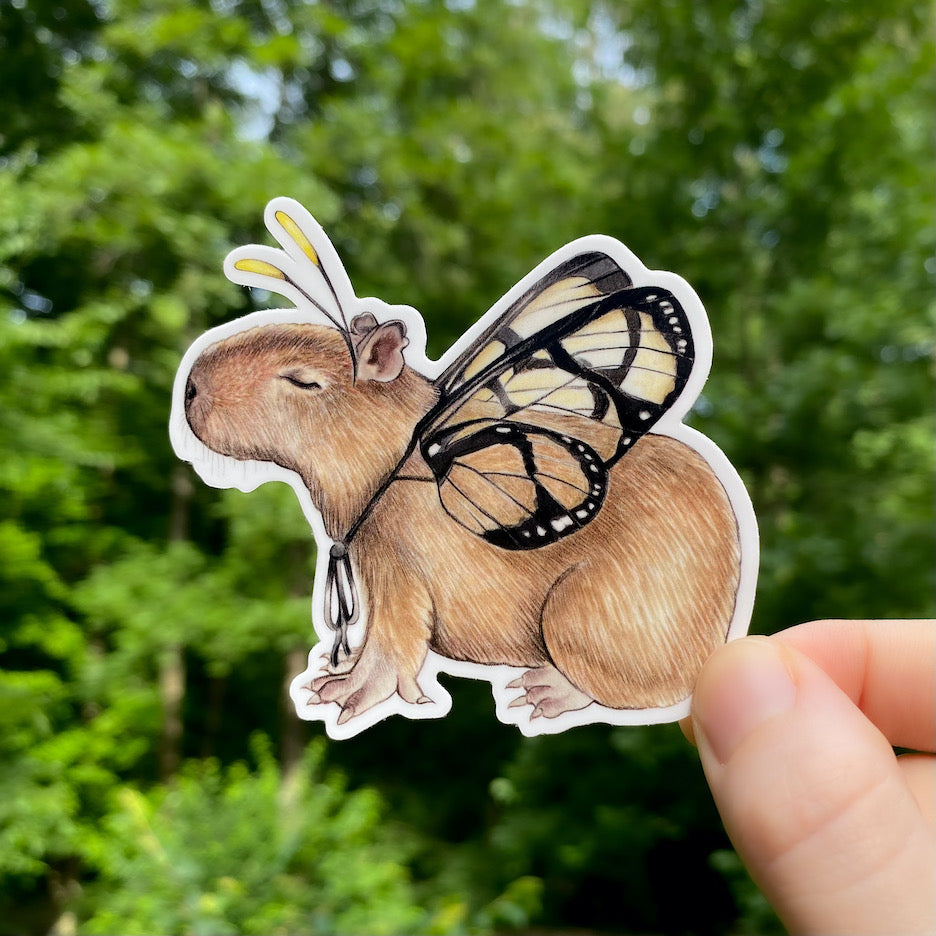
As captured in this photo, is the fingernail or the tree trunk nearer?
the fingernail

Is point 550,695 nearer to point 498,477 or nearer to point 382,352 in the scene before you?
point 498,477

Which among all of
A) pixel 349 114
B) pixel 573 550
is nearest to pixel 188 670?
pixel 349 114

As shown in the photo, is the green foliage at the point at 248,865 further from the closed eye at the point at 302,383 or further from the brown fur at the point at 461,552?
the closed eye at the point at 302,383

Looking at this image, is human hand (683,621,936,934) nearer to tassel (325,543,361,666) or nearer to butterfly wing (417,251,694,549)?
butterfly wing (417,251,694,549)

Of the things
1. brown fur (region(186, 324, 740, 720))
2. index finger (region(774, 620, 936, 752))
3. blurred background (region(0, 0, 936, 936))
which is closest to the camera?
brown fur (region(186, 324, 740, 720))

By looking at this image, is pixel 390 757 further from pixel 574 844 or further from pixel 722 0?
pixel 722 0

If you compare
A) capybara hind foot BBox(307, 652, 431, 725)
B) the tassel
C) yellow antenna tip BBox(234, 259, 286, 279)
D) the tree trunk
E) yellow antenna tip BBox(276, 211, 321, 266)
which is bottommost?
the tree trunk

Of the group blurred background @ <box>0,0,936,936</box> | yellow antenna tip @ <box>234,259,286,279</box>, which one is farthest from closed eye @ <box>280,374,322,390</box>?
blurred background @ <box>0,0,936,936</box>

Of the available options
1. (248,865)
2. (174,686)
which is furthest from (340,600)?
(174,686)
